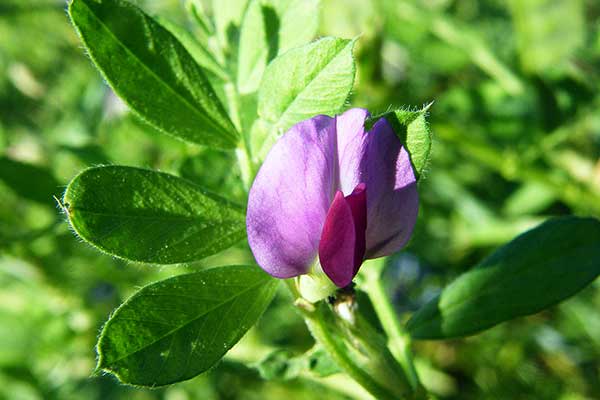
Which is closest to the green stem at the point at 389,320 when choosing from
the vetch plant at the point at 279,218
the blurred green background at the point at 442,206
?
the vetch plant at the point at 279,218

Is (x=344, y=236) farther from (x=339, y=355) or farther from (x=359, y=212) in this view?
(x=339, y=355)

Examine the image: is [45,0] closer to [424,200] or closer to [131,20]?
[424,200]

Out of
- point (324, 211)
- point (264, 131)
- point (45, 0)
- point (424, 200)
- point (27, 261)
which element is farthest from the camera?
point (45, 0)

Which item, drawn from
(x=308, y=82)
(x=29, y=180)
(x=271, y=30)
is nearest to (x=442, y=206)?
(x=29, y=180)

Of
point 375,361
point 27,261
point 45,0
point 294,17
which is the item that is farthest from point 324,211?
point 45,0

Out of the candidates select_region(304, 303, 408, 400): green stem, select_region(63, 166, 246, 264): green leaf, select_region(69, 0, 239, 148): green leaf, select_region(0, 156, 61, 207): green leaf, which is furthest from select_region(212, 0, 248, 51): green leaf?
select_region(0, 156, 61, 207): green leaf

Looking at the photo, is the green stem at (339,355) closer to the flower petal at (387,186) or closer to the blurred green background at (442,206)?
the flower petal at (387,186)
